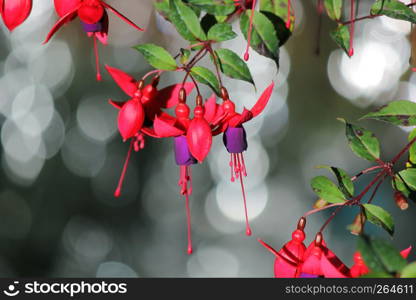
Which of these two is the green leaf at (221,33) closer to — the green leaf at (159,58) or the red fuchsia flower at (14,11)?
the green leaf at (159,58)

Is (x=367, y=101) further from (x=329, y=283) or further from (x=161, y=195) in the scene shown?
(x=329, y=283)

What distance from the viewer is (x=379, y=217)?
0.50m

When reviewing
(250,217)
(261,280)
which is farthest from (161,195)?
(261,280)

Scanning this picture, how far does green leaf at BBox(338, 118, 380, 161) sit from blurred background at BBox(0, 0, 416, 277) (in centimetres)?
244

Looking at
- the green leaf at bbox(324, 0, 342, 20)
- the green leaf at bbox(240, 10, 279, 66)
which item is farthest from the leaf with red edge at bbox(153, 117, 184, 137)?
the green leaf at bbox(324, 0, 342, 20)

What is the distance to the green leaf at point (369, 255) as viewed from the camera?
0.31 m

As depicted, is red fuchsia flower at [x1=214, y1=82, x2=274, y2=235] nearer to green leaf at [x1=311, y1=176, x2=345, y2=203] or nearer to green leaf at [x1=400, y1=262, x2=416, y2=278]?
green leaf at [x1=311, y1=176, x2=345, y2=203]

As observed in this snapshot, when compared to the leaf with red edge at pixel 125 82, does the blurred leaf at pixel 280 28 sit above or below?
above

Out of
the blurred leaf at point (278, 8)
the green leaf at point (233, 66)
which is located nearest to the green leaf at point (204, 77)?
the green leaf at point (233, 66)

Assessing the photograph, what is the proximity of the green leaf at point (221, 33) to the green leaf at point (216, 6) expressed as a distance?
0.06 feet

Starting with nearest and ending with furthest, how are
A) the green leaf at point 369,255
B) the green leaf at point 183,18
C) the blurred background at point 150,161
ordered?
1. the green leaf at point 369,255
2. the green leaf at point 183,18
3. the blurred background at point 150,161

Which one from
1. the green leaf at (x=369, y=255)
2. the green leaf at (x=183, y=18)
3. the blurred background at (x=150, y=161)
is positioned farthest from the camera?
the blurred background at (x=150, y=161)

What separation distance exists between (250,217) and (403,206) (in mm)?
2929

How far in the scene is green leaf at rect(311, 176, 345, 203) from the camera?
1.74 feet
